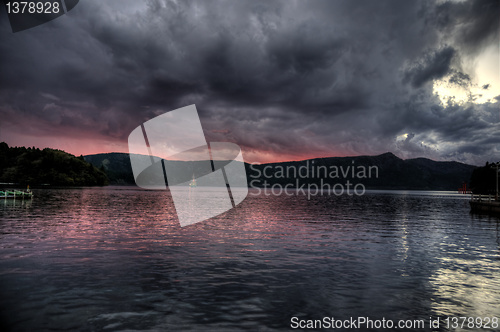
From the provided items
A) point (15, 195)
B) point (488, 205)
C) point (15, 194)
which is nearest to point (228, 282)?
point (488, 205)

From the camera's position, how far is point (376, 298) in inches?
556

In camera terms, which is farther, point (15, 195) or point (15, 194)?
point (15, 194)

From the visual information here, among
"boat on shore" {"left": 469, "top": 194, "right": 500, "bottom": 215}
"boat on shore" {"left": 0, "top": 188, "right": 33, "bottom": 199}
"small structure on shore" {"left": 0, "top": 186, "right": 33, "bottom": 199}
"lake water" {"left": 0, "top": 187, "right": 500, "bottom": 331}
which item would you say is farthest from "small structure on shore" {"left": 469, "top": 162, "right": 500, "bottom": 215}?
"boat on shore" {"left": 0, "top": 188, "right": 33, "bottom": 199}

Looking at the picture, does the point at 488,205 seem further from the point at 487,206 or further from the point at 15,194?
the point at 15,194

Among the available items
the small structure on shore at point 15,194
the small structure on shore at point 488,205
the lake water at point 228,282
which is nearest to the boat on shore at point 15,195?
the small structure on shore at point 15,194

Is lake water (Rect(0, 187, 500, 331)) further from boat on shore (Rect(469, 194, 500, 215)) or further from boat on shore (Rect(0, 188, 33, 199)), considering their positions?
boat on shore (Rect(0, 188, 33, 199))

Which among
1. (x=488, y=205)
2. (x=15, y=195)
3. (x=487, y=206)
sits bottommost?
(x=487, y=206)

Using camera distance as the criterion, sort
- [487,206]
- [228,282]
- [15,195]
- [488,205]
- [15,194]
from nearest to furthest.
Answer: [228,282] → [488,205] → [487,206] → [15,195] → [15,194]

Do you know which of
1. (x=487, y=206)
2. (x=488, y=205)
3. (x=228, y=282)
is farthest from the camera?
(x=487, y=206)

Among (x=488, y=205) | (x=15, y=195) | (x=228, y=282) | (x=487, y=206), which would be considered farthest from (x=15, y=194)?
(x=487, y=206)

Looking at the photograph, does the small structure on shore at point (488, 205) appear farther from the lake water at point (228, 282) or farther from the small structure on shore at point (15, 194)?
the small structure on shore at point (15, 194)

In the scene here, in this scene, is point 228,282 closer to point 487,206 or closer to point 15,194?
point 487,206

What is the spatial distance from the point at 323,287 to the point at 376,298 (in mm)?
2529

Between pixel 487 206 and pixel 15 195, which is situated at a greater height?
pixel 15 195
